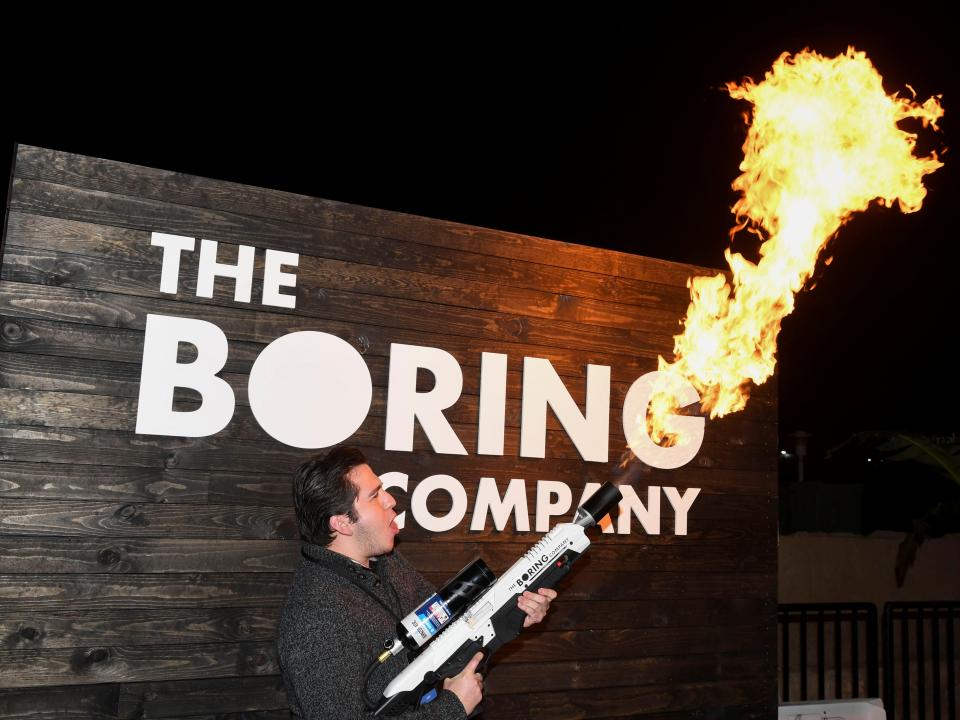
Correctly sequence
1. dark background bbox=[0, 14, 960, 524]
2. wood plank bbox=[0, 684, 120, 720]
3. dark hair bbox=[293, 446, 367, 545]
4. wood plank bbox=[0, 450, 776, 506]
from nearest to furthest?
dark hair bbox=[293, 446, 367, 545] < wood plank bbox=[0, 684, 120, 720] < wood plank bbox=[0, 450, 776, 506] < dark background bbox=[0, 14, 960, 524]

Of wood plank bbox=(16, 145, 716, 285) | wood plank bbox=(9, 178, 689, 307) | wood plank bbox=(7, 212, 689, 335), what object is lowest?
wood plank bbox=(7, 212, 689, 335)

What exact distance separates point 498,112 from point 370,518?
5168 mm

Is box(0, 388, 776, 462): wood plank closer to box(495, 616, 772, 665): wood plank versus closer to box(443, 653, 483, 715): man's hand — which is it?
box(495, 616, 772, 665): wood plank

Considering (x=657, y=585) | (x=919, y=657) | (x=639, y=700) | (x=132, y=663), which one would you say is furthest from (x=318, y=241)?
(x=919, y=657)

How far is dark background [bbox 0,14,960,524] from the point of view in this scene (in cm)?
573

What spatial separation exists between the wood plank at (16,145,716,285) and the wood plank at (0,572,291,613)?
148cm

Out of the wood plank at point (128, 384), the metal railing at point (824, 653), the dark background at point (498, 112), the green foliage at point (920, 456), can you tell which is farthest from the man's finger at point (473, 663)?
the green foliage at point (920, 456)

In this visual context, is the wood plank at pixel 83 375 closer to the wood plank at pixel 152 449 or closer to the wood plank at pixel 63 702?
the wood plank at pixel 152 449

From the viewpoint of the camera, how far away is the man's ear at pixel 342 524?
2.62 meters

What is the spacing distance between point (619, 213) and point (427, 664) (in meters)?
6.24

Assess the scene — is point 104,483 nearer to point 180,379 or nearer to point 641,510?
point 180,379

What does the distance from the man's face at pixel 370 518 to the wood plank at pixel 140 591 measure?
0.92 metres

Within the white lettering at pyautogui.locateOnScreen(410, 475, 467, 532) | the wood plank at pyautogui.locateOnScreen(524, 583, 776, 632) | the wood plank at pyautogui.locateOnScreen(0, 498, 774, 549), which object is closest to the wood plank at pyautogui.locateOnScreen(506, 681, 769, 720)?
the wood plank at pyautogui.locateOnScreen(524, 583, 776, 632)

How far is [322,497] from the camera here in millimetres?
2615
